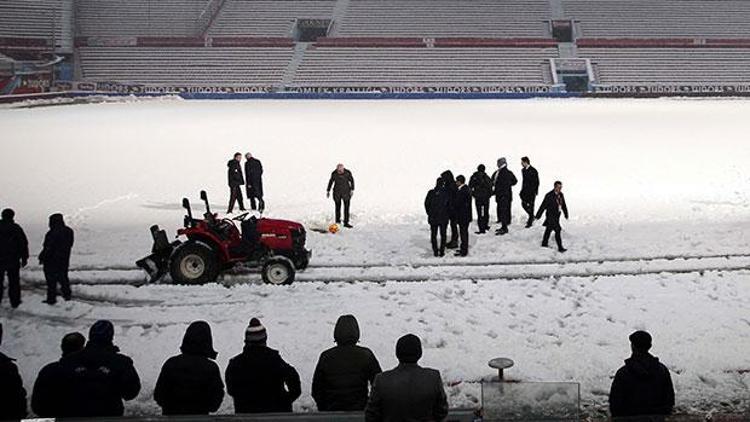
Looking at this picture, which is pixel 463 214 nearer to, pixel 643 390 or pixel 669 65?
pixel 643 390

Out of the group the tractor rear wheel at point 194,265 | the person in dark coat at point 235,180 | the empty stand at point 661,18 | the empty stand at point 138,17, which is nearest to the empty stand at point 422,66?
the empty stand at point 661,18

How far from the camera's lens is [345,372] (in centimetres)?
498

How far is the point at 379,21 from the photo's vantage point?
64.9 metres

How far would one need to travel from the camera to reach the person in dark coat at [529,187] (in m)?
13.8

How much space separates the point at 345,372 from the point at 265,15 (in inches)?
2584

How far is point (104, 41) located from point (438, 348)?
61.3 m

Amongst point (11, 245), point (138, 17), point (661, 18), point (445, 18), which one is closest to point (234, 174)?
point (11, 245)

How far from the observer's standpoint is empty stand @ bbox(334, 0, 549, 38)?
2488 inches

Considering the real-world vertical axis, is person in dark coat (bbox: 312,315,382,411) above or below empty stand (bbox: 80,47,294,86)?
below

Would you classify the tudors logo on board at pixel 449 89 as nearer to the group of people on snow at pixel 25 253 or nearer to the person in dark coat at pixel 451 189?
the person in dark coat at pixel 451 189

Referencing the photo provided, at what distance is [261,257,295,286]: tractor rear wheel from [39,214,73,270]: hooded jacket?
8.81 ft

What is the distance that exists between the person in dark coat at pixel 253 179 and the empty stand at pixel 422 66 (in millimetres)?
41451

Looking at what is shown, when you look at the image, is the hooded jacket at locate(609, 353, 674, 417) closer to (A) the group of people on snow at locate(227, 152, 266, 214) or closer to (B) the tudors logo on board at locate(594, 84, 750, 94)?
(A) the group of people on snow at locate(227, 152, 266, 214)

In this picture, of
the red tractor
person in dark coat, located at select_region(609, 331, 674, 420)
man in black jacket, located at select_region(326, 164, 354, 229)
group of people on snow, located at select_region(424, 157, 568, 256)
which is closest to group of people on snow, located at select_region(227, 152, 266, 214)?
man in black jacket, located at select_region(326, 164, 354, 229)
